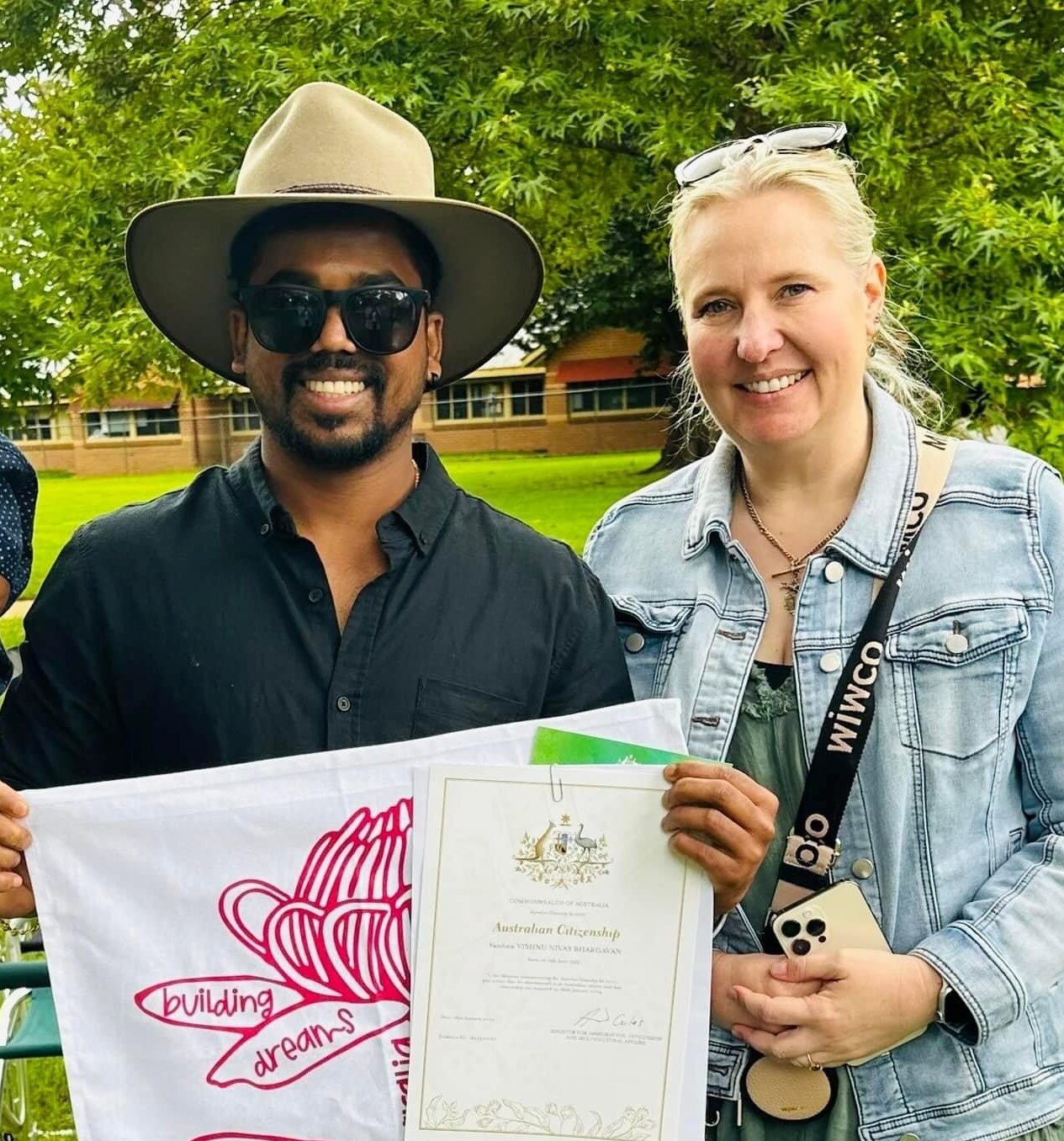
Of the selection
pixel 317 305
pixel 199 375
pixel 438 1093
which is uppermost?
pixel 199 375

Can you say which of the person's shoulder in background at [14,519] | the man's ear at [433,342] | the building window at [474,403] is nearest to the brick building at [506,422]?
the building window at [474,403]

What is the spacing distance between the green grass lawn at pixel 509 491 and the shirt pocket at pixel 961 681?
44.0 ft

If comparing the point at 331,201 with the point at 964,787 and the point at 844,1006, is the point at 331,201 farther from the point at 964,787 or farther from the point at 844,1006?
the point at 844,1006

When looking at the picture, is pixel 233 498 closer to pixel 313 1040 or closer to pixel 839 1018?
pixel 313 1040

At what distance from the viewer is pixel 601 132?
805 cm

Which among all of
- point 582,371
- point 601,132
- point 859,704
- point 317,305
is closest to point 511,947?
point 859,704

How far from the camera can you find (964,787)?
Result: 225 cm

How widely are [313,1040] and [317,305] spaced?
4.02 feet

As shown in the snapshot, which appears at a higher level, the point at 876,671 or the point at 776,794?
the point at 876,671

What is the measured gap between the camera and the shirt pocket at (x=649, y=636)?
2525 millimetres

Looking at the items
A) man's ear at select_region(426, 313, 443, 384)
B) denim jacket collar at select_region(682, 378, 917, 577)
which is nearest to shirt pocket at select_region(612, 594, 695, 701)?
denim jacket collar at select_region(682, 378, 917, 577)

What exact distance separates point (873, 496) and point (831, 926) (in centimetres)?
79

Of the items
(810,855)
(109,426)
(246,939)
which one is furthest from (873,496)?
(109,426)

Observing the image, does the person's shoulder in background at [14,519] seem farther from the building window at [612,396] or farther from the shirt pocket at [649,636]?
the building window at [612,396]
